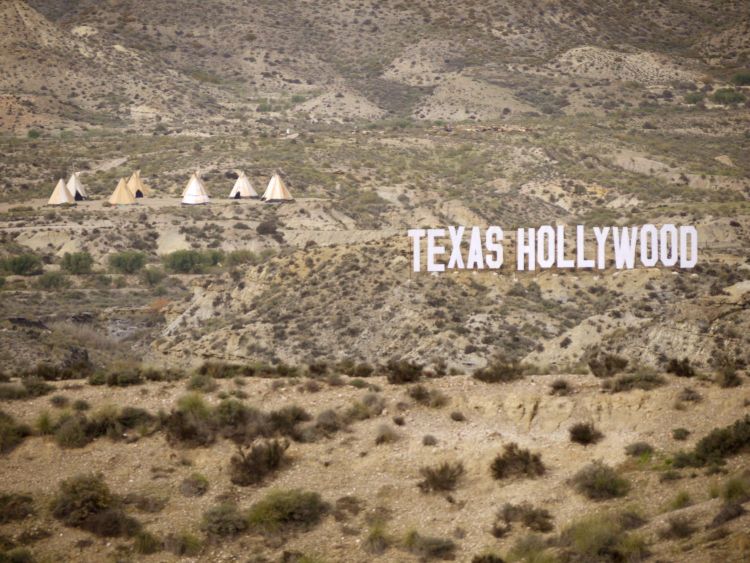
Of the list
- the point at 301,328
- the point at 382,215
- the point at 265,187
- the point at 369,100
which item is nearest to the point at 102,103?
the point at 369,100

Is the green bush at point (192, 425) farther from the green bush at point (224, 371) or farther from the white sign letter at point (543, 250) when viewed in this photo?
the white sign letter at point (543, 250)

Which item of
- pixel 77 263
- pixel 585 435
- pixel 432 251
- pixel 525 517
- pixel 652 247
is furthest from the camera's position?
pixel 77 263

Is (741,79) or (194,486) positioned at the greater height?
(741,79)

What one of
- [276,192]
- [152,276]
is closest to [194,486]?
[152,276]

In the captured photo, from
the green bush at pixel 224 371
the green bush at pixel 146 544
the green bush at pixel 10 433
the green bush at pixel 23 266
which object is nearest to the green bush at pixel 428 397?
the green bush at pixel 224 371

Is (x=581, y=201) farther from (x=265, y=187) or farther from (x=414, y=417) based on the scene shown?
(x=414, y=417)

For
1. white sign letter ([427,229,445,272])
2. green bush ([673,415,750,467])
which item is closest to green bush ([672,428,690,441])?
green bush ([673,415,750,467])

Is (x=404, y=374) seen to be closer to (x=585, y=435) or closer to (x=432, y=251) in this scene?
(x=585, y=435)

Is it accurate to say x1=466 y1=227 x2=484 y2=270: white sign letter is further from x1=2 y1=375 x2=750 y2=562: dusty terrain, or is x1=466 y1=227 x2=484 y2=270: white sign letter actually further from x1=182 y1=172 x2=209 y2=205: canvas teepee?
x1=182 y1=172 x2=209 y2=205: canvas teepee
